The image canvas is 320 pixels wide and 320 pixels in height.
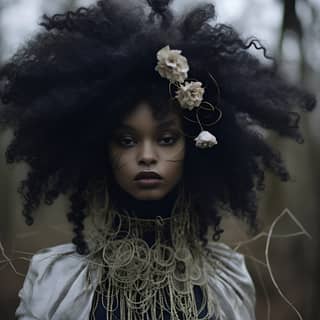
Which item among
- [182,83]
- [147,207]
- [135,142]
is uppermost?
[182,83]

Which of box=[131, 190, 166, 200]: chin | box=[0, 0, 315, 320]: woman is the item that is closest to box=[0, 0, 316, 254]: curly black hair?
box=[0, 0, 315, 320]: woman

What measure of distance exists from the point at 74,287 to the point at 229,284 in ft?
1.08

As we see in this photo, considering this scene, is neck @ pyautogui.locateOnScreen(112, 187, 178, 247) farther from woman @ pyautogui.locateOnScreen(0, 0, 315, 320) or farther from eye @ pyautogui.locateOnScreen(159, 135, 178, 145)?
eye @ pyautogui.locateOnScreen(159, 135, 178, 145)

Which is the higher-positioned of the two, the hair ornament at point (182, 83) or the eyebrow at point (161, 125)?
the hair ornament at point (182, 83)

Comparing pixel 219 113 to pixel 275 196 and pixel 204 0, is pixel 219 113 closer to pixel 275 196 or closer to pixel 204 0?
pixel 204 0

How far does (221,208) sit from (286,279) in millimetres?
1311

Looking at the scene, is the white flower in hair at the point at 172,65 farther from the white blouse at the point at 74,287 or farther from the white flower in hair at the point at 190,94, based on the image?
the white blouse at the point at 74,287

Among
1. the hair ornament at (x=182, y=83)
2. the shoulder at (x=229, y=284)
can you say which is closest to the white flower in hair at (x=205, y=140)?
the hair ornament at (x=182, y=83)

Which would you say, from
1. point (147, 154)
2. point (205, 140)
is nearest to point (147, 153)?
point (147, 154)

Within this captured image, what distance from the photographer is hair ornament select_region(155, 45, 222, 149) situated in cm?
143

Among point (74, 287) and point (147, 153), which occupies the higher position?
point (147, 153)

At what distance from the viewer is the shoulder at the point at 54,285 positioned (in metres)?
1.47

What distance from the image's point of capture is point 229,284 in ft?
5.31

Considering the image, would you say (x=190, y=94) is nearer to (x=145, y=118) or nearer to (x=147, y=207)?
(x=145, y=118)
